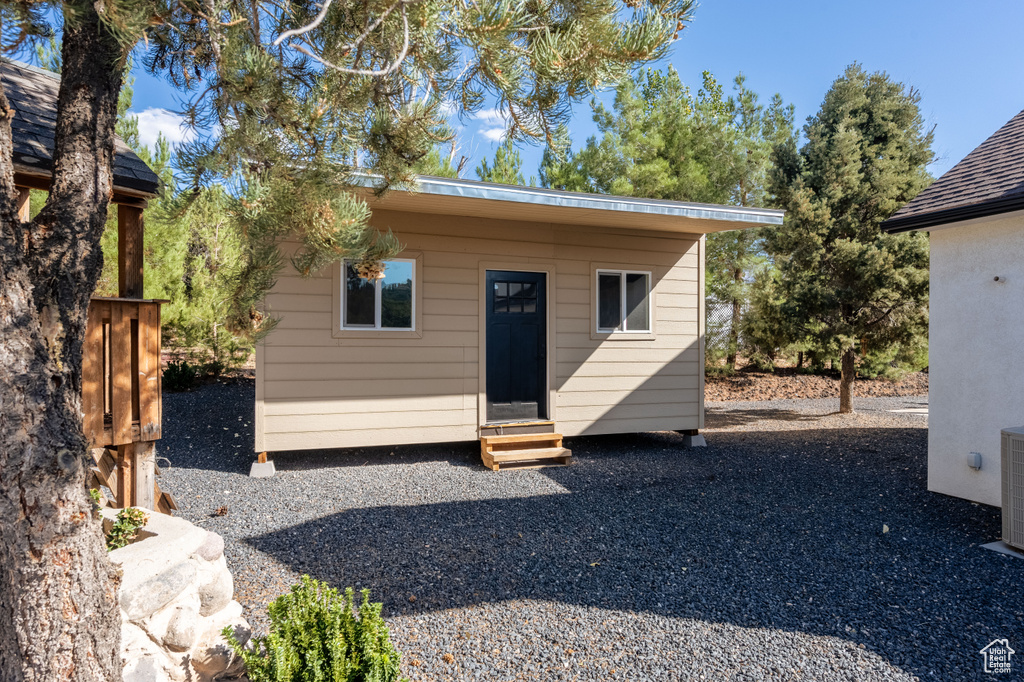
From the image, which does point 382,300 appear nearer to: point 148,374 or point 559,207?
point 559,207

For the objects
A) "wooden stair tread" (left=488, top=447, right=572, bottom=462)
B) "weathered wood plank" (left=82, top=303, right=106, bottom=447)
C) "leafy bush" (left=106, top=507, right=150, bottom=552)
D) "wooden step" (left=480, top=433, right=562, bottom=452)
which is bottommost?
"wooden stair tread" (left=488, top=447, right=572, bottom=462)

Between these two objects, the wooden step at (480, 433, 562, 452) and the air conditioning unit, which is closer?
the air conditioning unit

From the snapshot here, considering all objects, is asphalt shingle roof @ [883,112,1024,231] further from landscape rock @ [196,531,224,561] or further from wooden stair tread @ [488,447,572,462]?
landscape rock @ [196,531,224,561]

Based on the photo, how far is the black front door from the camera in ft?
22.9

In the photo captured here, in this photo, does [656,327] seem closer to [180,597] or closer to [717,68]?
[180,597]

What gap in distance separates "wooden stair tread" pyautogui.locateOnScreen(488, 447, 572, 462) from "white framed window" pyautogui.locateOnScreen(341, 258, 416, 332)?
5.55ft

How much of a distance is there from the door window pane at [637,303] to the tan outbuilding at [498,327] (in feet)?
0.05

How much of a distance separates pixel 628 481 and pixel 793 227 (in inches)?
243

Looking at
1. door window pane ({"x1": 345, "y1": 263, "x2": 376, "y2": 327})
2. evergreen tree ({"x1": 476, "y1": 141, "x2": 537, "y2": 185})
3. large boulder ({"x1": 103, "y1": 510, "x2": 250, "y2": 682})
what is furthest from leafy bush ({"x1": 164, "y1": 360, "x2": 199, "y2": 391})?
evergreen tree ({"x1": 476, "y1": 141, "x2": 537, "y2": 185})

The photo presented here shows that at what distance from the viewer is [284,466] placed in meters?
6.20

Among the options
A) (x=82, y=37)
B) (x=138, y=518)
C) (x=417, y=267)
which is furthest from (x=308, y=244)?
(x=417, y=267)

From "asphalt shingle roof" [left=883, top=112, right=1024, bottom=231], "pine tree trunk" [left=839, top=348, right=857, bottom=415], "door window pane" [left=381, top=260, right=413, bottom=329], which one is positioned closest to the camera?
"asphalt shingle roof" [left=883, top=112, right=1024, bottom=231]

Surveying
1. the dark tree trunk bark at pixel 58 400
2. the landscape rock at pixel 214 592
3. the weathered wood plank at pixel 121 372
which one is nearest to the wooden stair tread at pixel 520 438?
the weathered wood plank at pixel 121 372

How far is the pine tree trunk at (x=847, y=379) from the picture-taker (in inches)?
390
